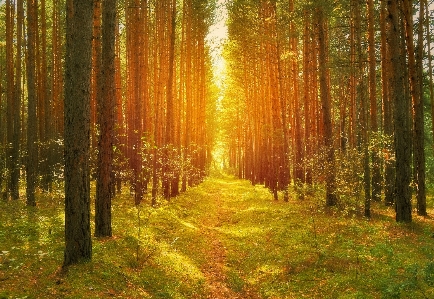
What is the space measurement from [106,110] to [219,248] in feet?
19.0

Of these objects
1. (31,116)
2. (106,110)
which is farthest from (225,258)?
(31,116)

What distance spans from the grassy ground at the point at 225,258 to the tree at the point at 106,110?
53.3 inches

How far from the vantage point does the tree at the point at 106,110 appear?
1029 centimetres

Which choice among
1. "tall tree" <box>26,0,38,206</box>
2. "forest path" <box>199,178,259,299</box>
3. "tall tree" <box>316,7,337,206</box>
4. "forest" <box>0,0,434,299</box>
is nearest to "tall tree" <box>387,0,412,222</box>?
"forest" <box>0,0,434,299</box>

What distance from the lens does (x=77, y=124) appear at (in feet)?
23.9

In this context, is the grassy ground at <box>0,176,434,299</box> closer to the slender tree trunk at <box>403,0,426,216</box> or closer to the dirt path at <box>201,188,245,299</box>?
the dirt path at <box>201,188,245,299</box>

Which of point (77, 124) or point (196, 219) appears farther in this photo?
point (196, 219)

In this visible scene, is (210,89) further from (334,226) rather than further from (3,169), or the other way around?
(334,226)

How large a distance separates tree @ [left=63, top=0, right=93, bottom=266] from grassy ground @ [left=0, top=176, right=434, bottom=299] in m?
0.92

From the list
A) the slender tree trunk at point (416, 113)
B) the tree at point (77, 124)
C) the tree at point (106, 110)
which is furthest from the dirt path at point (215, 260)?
the slender tree trunk at point (416, 113)

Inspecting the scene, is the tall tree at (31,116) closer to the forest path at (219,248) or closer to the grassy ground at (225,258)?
the grassy ground at (225,258)

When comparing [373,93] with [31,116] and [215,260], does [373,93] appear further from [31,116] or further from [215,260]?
[31,116]

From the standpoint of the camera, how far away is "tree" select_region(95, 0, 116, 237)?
10.3m

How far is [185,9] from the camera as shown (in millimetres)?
25547
